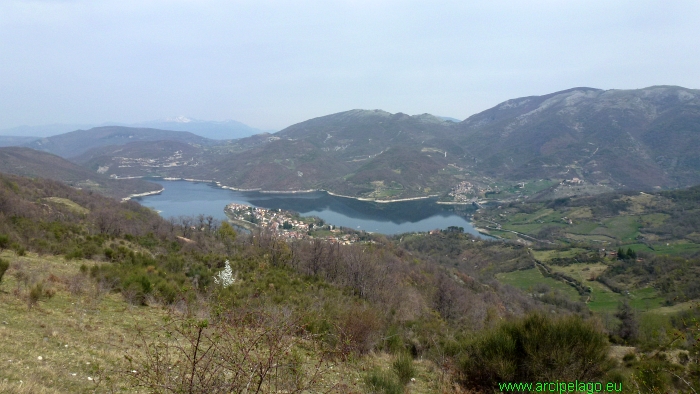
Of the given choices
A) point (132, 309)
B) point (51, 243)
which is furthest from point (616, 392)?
point (51, 243)

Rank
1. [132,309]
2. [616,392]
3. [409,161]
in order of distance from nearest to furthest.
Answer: [616,392] → [132,309] → [409,161]

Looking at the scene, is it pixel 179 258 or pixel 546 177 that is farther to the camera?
pixel 546 177

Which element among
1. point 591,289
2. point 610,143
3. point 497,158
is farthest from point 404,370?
point 610,143

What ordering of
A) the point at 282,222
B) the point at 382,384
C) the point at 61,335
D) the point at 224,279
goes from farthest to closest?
the point at 282,222 → the point at 224,279 → the point at 61,335 → the point at 382,384

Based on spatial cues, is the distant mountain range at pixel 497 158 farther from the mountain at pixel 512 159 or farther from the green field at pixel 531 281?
the green field at pixel 531 281

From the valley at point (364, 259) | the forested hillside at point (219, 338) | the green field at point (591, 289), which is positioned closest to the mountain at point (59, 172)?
the valley at point (364, 259)

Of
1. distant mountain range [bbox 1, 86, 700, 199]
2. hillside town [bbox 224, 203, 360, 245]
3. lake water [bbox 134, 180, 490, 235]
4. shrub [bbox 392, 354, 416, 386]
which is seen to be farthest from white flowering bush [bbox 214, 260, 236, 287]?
distant mountain range [bbox 1, 86, 700, 199]

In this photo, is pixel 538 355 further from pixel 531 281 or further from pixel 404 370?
pixel 531 281

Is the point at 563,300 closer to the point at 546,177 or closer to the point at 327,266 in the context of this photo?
the point at 327,266
